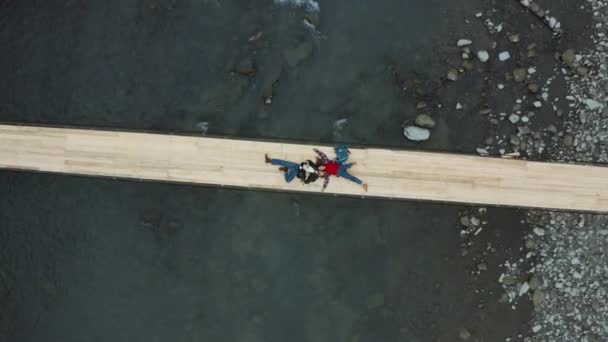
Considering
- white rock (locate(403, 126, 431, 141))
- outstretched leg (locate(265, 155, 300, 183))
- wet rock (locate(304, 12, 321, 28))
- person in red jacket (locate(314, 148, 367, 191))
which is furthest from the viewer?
wet rock (locate(304, 12, 321, 28))

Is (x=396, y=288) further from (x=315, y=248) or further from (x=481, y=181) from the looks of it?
(x=481, y=181)

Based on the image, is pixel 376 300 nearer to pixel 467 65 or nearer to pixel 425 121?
pixel 425 121

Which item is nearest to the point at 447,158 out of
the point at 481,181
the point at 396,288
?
the point at 481,181

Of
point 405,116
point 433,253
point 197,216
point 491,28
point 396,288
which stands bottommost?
point 396,288

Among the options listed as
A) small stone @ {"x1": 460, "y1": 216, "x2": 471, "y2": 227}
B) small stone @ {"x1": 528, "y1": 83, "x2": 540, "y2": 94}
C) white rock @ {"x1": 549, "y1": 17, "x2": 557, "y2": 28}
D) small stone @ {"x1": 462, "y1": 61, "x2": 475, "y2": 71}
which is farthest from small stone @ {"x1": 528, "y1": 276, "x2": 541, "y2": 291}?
white rock @ {"x1": 549, "y1": 17, "x2": 557, "y2": 28}

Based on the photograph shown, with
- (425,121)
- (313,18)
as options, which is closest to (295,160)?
(425,121)

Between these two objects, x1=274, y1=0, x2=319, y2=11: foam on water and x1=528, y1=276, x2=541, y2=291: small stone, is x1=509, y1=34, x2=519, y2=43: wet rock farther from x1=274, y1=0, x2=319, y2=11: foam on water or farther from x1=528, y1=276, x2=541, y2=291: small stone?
x1=528, y1=276, x2=541, y2=291: small stone

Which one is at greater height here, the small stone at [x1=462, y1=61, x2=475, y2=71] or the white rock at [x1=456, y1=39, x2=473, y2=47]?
the white rock at [x1=456, y1=39, x2=473, y2=47]
